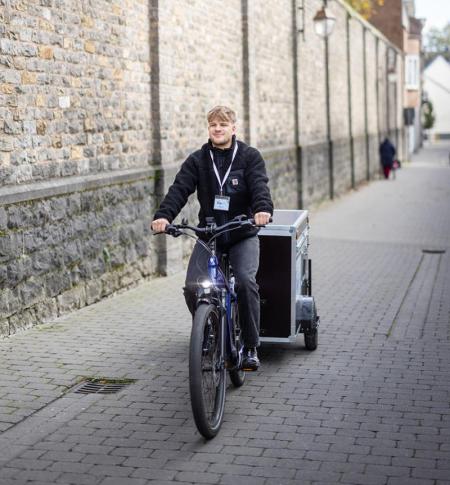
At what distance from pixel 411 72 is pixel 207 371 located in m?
60.9

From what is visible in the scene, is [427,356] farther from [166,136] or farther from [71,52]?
[166,136]

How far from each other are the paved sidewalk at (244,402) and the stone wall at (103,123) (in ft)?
1.65

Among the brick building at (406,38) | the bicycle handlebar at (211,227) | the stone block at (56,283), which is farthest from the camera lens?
the brick building at (406,38)

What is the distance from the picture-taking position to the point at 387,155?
35.6 metres

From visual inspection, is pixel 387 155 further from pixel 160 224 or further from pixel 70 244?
pixel 160 224

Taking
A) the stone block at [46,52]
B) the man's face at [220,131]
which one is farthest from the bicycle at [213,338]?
the stone block at [46,52]

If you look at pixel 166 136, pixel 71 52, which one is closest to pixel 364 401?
pixel 71 52

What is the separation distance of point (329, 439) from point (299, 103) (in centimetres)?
1719

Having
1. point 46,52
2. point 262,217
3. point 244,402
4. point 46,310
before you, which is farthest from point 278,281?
point 46,52

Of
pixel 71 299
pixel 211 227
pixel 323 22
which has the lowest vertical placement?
pixel 71 299

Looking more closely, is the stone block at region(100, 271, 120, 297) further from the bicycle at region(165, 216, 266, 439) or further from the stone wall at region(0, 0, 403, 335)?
the bicycle at region(165, 216, 266, 439)

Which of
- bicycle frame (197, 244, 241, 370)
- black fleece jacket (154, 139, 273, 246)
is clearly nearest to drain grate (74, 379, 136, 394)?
bicycle frame (197, 244, 241, 370)

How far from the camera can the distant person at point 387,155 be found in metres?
35.4

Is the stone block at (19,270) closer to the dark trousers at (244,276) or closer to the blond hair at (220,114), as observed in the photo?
the dark trousers at (244,276)
